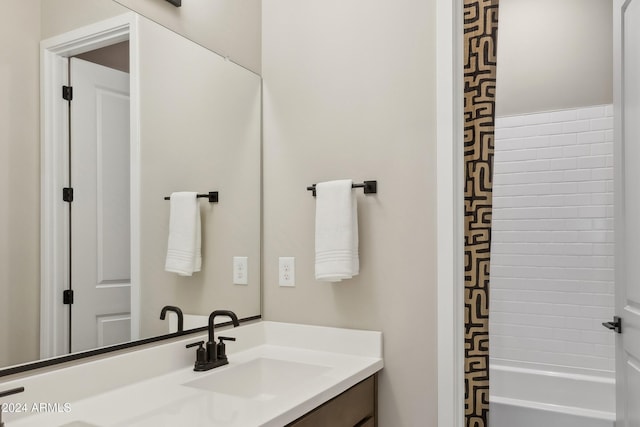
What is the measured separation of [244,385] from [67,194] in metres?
0.77

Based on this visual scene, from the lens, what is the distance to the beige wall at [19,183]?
1096 millimetres

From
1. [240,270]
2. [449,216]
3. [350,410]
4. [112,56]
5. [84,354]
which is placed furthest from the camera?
[240,270]

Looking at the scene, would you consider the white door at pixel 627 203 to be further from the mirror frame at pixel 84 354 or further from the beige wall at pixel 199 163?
the mirror frame at pixel 84 354

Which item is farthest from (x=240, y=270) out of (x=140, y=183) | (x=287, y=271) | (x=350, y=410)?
(x=350, y=410)

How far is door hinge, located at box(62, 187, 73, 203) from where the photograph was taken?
3.97 feet

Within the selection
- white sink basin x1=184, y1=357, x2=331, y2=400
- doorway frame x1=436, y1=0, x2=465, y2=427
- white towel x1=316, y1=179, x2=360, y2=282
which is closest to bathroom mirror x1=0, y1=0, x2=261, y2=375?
white sink basin x1=184, y1=357, x2=331, y2=400

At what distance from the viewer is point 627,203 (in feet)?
6.28

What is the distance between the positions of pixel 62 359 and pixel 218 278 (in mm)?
622

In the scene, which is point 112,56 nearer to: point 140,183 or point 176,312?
point 140,183

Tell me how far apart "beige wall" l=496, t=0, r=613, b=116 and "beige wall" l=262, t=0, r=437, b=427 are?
5.37ft

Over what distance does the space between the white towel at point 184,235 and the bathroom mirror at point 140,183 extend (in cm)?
3

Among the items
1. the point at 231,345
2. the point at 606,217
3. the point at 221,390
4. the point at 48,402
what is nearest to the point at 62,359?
the point at 48,402

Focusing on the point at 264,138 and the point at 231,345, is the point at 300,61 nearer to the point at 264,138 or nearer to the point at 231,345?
the point at 264,138

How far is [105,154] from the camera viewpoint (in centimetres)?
132
